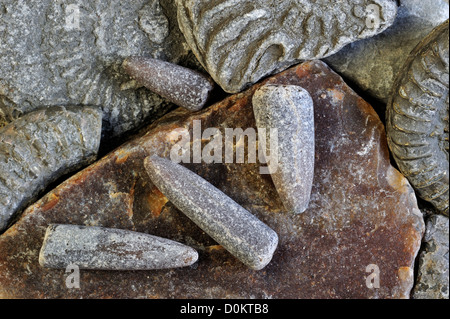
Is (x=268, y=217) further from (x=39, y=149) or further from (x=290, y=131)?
(x=39, y=149)

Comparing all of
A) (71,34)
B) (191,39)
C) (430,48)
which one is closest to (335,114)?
(430,48)

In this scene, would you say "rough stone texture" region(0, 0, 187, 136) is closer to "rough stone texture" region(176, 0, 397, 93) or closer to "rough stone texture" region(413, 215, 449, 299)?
"rough stone texture" region(176, 0, 397, 93)

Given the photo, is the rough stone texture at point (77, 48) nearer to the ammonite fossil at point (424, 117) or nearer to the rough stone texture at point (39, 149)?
the rough stone texture at point (39, 149)

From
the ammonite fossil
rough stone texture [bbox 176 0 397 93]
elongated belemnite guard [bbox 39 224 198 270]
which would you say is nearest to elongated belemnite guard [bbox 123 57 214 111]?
rough stone texture [bbox 176 0 397 93]

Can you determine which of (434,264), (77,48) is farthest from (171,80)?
(434,264)

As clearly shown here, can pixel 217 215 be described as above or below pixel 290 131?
below
